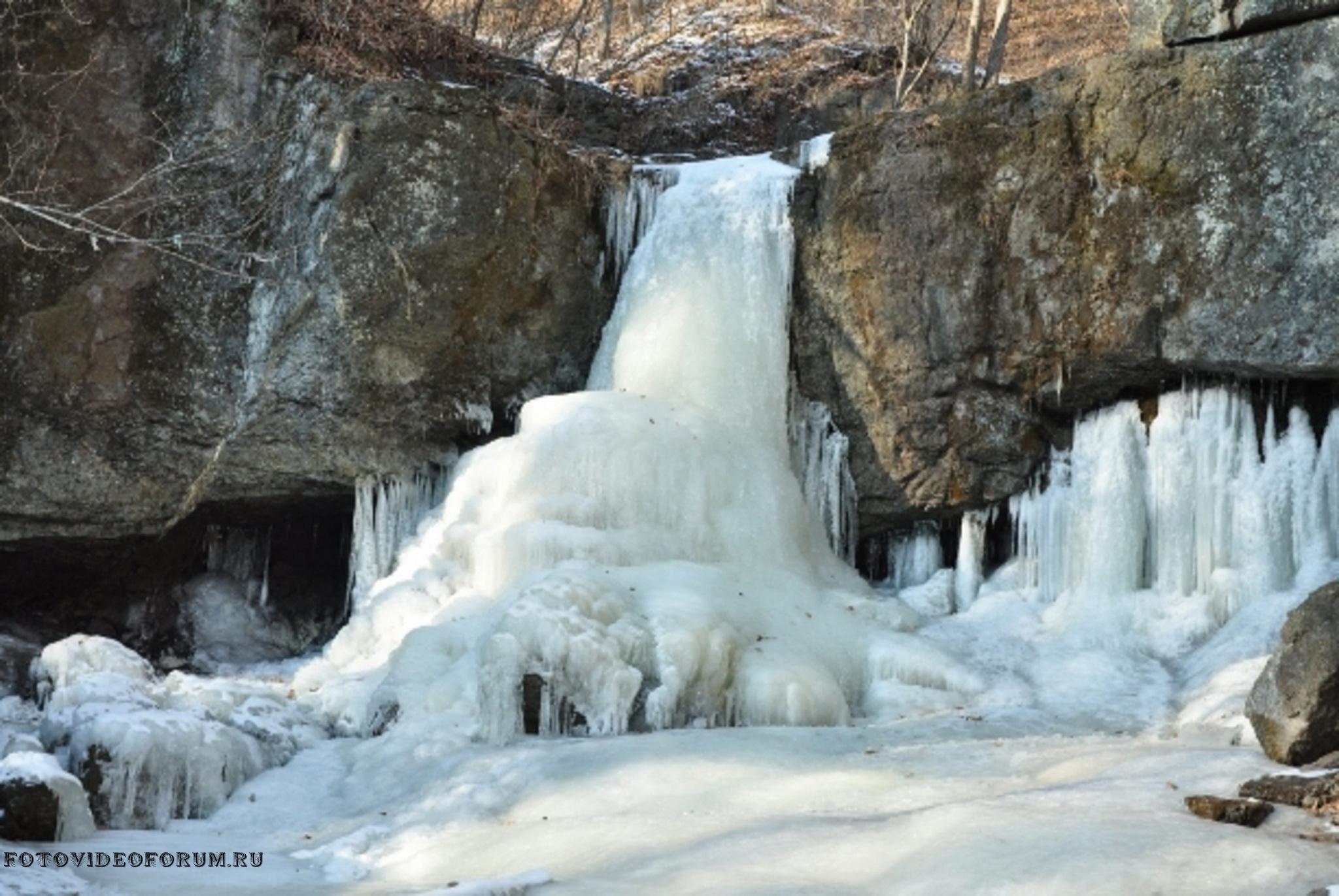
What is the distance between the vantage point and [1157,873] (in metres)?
5.21

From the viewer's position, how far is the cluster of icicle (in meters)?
10.6

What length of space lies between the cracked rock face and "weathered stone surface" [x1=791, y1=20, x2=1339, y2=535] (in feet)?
9.37

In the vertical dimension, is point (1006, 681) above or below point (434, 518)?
below

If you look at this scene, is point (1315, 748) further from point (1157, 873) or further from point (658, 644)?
point (658, 644)

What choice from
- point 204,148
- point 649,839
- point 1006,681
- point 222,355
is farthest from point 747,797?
point 204,148

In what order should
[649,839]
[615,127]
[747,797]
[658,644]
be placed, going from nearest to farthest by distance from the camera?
[649,839] < [747,797] < [658,644] < [615,127]

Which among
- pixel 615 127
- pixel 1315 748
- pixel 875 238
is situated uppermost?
pixel 615 127

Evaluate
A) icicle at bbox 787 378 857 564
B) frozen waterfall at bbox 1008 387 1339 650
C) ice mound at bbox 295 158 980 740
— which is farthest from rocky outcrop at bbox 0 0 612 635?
frozen waterfall at bbox 1008 387 1339 650

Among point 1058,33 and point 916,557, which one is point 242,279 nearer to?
point 916,557

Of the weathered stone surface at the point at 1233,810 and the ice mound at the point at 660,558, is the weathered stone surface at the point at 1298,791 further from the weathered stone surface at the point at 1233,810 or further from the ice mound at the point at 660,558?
the ice mound at the point at 660,558

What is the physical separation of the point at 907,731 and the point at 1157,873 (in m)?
3.91

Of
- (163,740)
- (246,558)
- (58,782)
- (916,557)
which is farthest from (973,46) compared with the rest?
(58,782)

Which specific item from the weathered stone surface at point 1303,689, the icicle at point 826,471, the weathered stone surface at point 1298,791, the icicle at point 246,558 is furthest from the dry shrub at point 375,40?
the weathered stone surface at point 1298,791

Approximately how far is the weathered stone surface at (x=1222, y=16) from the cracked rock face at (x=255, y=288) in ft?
18.1
